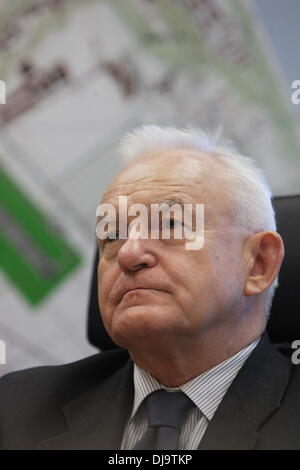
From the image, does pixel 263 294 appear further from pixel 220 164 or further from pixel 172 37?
pixel 172 37

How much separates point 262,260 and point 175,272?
0.71 ft

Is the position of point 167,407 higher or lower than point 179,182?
lower

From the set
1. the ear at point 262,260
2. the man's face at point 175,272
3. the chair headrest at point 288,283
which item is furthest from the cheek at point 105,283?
the chair headrest at point 288,283

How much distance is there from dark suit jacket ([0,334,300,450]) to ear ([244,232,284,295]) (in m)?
0.11

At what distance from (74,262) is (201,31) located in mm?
848

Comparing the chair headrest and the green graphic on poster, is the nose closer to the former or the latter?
the chair headrest

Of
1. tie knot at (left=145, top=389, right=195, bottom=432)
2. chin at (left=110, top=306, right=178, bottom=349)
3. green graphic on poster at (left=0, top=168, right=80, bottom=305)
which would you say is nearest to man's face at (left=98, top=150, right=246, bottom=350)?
chin at (left=110, top=306, right=178, bottom=349)

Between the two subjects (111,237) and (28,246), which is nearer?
(111,237)

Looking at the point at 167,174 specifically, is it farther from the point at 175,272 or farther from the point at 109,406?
the point at 109,406

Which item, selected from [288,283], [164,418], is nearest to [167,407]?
[164,418]

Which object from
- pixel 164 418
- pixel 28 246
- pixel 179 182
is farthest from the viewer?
pixel 28 246

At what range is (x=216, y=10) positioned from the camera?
1828 mm

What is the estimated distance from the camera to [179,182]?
1096 millimetres

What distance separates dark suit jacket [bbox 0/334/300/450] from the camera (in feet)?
3.08
